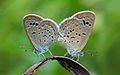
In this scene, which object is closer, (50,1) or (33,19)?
(33,19)

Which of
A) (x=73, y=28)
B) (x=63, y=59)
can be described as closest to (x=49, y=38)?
(x=73, y=28)

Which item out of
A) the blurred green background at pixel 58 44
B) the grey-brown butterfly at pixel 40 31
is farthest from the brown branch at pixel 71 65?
the blurred green background at pixel 58 44

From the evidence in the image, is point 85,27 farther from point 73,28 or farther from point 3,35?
point 3,35

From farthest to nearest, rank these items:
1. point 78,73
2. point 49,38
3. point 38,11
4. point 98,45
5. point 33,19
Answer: point 38,11 → point 98,45 → point 49,38 → point 33,19 → point 78,73

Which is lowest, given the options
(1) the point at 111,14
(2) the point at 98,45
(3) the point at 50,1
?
(2) the point at 98,45

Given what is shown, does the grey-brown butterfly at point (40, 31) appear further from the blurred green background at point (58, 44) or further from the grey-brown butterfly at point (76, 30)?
the blurred green background at point (58, 44)

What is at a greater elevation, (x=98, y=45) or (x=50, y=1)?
(x=50, y=1)

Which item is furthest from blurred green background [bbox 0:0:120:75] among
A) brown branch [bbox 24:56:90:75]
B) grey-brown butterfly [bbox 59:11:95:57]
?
brown branch [bbox 24:56:90:75]
